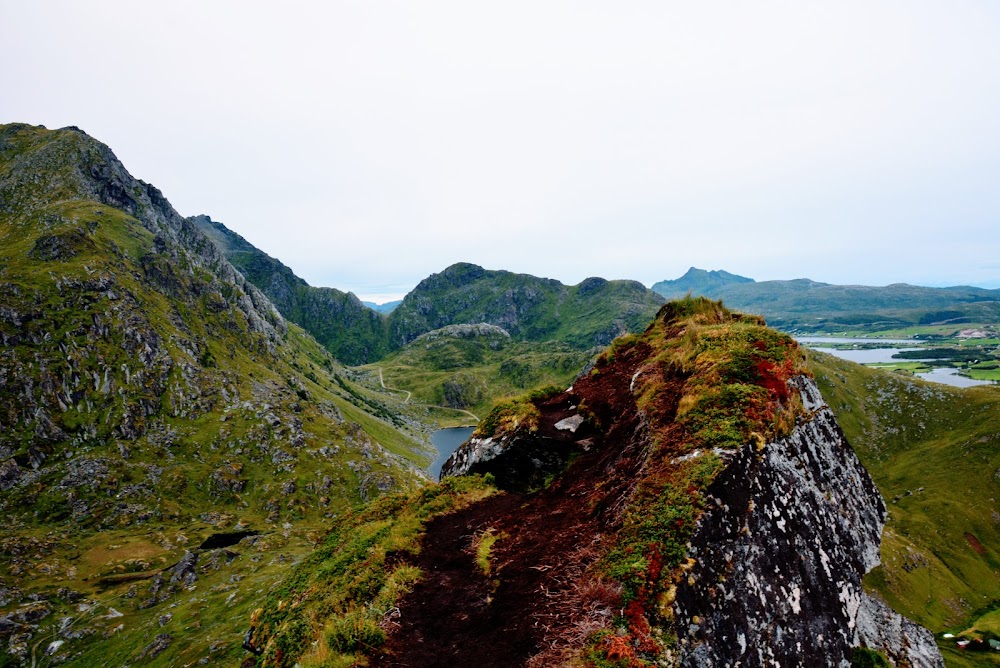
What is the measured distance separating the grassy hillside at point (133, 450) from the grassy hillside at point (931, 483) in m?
101

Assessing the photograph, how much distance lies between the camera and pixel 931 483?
4542 inches

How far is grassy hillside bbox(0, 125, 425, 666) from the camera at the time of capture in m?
51.3

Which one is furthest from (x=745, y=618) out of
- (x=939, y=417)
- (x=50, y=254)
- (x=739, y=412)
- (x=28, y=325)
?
(x=939, y=417)

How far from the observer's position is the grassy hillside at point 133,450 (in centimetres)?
5128

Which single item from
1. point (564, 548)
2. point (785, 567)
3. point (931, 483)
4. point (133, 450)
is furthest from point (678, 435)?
Answer: point (931, 483)

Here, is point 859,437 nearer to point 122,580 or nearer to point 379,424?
→ point 379,424

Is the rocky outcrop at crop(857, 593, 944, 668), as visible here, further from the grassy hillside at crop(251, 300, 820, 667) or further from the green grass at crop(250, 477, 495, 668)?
the green grass at crop(250, 477, 495, 668)

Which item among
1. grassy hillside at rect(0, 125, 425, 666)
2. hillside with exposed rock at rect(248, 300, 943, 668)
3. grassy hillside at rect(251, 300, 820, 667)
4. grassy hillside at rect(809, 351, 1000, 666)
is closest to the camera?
hillside with exposed rock at rect(248, 300, 943, 668)

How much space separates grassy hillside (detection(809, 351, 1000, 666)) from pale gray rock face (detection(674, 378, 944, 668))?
82918 millimetres

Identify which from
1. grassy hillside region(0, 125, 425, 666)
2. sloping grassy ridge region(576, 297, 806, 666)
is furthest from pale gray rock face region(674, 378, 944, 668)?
grassy hillside region(0, 125, 425, 666)

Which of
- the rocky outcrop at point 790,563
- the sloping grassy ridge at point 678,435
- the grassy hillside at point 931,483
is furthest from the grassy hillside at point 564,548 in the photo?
the grassy hillside at point 931,483

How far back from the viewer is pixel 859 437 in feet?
476

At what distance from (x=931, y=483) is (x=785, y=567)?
161201 millimetres

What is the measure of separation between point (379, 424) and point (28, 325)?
112923 millimetres
